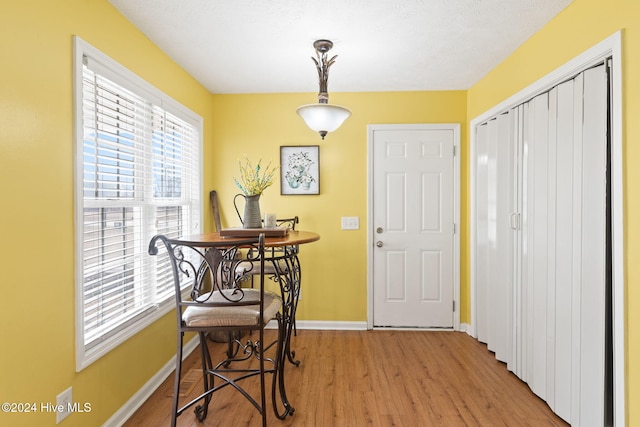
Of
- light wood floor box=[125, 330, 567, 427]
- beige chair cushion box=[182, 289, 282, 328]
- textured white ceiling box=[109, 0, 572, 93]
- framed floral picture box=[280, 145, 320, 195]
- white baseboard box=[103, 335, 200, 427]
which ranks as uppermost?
textured white ceiling box=[109, 0, 572, 93]

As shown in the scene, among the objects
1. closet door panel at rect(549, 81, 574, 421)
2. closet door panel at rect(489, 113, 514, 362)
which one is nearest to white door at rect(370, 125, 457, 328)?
closet door panel at rect(489, 113, 514, 362)

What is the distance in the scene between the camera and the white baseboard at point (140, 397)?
1.98 m

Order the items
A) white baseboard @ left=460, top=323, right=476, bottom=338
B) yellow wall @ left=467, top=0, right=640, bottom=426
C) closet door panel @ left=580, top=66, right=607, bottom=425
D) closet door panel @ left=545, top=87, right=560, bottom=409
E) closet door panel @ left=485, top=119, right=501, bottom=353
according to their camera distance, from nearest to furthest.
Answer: yellow wall @ left=467, top=0, right=640, bottom=426 < closet door panel @ left=580, top=66, right=607, bottom=425 < closet door panel @ left=545, top=87, right=560, bottom=409 < closet door panel @ left=485, top=119, right=501, bottom=353 < white baseboard @ left=460, top=323, right=476, bottom=338

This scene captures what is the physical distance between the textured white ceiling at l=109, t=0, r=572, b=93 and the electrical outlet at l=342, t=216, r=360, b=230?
1291 millimetres

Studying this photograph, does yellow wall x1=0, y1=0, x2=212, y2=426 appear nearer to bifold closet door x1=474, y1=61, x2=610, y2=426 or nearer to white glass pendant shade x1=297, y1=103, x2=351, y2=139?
white glass pendant shade x1=297, y1=103, x2=351, y2=139

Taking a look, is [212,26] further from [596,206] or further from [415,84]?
[596,206]

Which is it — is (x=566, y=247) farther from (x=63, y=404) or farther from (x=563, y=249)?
(x=63, y=404)

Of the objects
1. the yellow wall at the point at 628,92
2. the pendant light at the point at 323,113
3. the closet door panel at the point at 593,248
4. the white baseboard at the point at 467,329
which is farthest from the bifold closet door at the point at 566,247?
the pendant light at the point at 323,113

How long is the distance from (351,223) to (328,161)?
0.67m

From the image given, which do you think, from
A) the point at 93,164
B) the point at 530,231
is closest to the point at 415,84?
the point at 530,231

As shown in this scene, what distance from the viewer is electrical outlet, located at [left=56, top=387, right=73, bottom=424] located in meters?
1.57

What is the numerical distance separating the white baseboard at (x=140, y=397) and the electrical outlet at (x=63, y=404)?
33 cm

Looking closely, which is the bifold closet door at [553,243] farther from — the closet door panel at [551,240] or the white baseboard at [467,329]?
the white baseboard at [467,329]

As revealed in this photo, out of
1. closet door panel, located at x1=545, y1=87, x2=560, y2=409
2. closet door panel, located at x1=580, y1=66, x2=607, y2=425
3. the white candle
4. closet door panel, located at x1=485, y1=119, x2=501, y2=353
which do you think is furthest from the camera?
closet door panel, located at x1=485, y1=119, x2=501, y2=353
